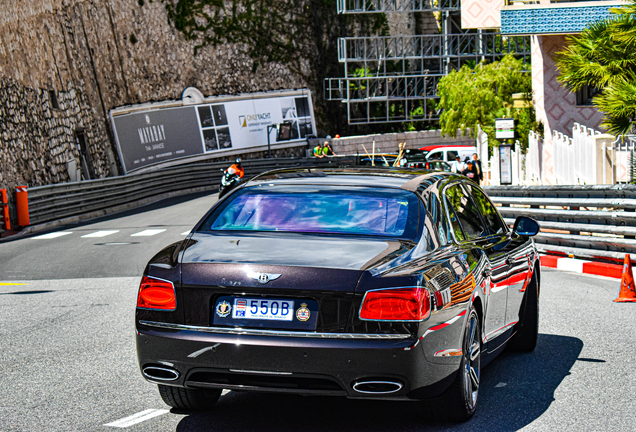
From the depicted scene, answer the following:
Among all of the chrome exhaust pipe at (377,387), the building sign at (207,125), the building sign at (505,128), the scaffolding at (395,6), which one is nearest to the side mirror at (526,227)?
the chrome exhaust pipe at (377,387)

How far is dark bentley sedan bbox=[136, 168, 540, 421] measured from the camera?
4.29m

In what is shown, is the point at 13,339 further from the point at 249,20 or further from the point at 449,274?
the point at 249,20

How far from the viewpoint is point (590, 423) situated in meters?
4.94

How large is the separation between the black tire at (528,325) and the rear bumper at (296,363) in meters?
2.49

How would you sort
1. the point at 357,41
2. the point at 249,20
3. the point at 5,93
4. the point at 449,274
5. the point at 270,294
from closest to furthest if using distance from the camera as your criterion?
1. the point at 270,294
2. the point at 449,274
3. the point at 5,93
4. the point at 249,20
5. the point at 357,41

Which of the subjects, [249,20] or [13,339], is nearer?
[13,339]

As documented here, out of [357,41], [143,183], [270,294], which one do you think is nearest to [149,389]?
[270,294]

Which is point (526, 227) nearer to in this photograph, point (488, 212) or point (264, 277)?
point (488, 212)

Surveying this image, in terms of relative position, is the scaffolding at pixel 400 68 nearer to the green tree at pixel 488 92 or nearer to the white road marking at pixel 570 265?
the green tree at pixel 488 92

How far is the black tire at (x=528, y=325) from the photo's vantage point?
6.86 meters

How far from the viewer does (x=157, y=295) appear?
461 centimetres

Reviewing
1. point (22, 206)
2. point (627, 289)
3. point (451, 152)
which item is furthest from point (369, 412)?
point (451, 152)

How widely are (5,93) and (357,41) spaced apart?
30662mm

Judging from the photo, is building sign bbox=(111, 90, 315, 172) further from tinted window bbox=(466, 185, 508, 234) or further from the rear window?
the rear window
